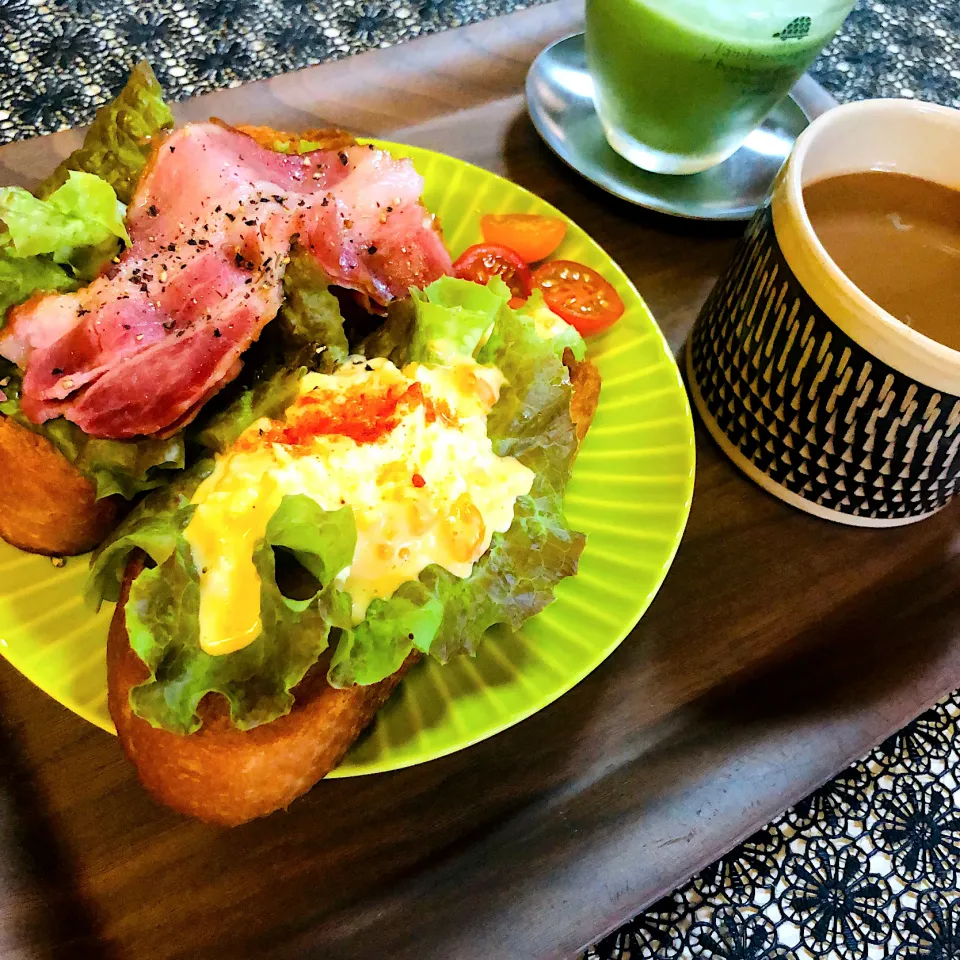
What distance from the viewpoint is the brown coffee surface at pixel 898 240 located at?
3.43 ft

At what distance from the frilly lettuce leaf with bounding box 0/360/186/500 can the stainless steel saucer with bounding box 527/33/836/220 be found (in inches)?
39.6

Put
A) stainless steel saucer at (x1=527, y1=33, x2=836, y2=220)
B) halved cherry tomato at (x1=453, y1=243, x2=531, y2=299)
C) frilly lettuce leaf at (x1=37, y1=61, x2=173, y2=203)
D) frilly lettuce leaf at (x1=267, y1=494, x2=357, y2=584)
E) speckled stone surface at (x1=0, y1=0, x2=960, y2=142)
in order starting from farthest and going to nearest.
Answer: speckled stone surface at (x1=0, y1=0, x2=960, y2=142) < stainless steel saucer at (x1=527, y1=33, x2=836, y2=220) < halved cherry tomato at (x1=453, y1=243, x2=531, y2=299) < frilly lettuce leaf at (x1=37, y1=61, x2=173, y2=203) < frilly lettuce leaf at (x1=267, y1=494, x2=357, y2=584)

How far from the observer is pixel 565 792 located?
3.37 feet

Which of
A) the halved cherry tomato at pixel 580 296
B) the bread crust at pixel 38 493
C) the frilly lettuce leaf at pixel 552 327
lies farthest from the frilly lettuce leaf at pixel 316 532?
the halved cherry tomato at pixel 580 296

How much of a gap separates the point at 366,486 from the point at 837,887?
0.82 metres

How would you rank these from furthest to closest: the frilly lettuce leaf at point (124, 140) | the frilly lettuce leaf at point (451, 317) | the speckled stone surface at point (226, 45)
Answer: the speckled stone surface at point (226, 45) → the frilly lettuce leaf at point (124, 140) → the frilly lettuce leaf at point (451, 317)

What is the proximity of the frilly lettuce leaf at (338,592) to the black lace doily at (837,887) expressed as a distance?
449 mm

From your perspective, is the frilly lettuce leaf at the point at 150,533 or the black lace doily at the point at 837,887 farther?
the black lace doily at the point at 837,887

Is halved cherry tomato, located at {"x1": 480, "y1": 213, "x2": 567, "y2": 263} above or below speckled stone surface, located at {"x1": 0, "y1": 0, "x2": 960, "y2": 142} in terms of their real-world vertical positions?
below

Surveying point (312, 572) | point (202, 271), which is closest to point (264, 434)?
point (312, 572)

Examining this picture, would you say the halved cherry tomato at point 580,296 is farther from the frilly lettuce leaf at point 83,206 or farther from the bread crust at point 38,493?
the bread crust at point 38,493

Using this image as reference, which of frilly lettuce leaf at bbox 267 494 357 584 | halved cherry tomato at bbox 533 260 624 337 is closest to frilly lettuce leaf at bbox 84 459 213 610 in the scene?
frilly lettuce leaf at bbox 267 494 357 584

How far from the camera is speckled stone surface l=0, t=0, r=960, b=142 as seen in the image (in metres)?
1.80

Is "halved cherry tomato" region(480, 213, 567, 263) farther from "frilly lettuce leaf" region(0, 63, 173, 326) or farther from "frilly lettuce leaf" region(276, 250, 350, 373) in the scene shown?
"frilly lettuce leaf" region(0, 63, 173, 326)
